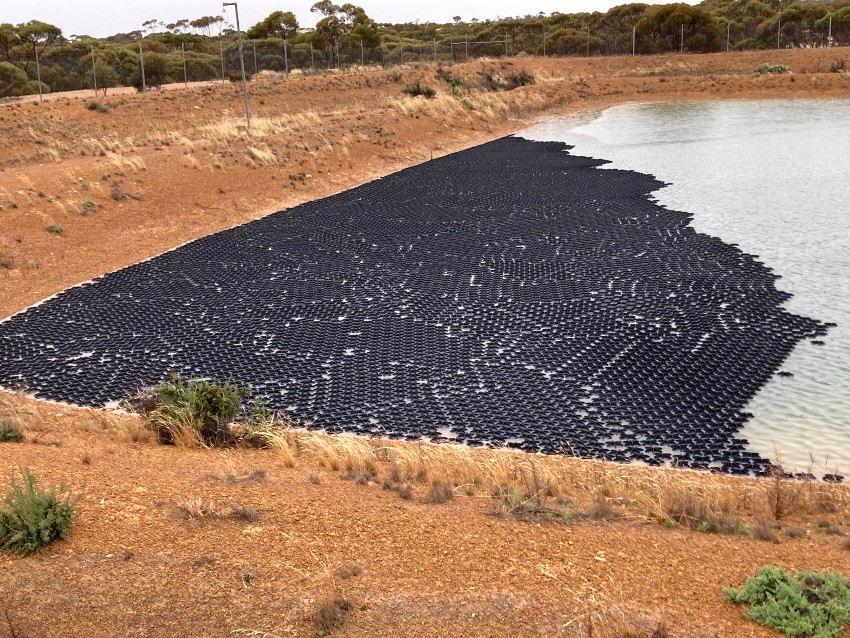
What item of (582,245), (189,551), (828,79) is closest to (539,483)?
(189,551)

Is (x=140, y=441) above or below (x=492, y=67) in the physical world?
below

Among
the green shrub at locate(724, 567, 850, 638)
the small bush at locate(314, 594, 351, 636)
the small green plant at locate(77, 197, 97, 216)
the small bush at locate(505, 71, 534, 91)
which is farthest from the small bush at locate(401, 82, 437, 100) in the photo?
the small bush at locate(314, 594, 351, 636)

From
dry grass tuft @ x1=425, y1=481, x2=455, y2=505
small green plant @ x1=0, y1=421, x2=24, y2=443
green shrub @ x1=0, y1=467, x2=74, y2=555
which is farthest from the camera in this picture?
small green plant @ x1=0, y1=421, x2=24, y2=443

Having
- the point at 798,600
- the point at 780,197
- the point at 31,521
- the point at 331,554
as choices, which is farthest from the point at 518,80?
the point at 798,600

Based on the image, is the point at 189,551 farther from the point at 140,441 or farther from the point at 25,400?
the point at 25,400

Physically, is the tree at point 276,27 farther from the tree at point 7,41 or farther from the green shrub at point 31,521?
the green shrub at point 31,521

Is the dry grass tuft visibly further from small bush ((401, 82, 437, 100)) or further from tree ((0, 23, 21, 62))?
tree ((0, 23, 21, 62))
